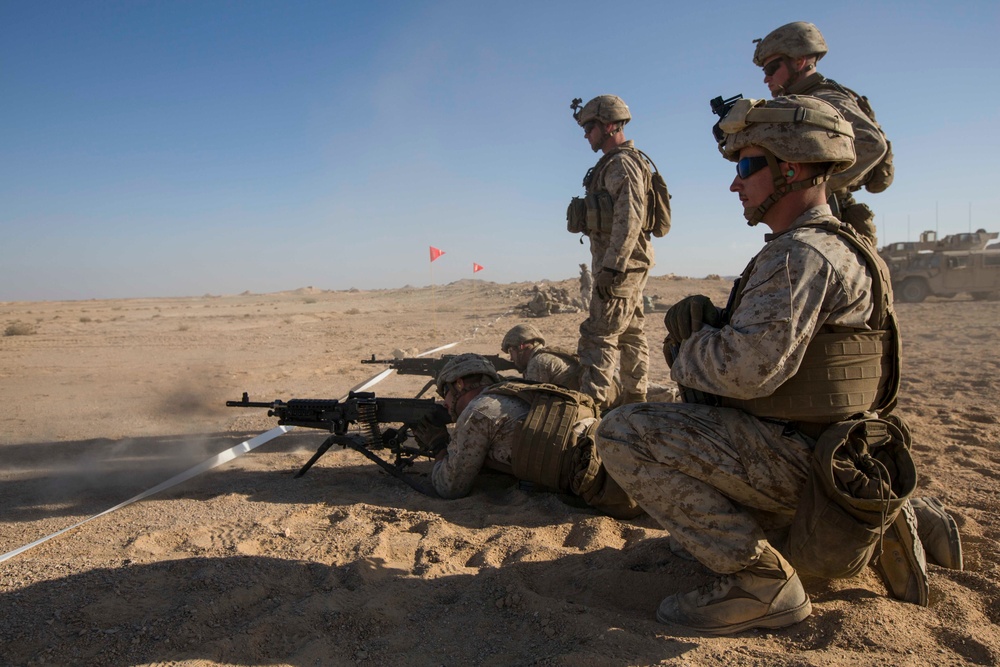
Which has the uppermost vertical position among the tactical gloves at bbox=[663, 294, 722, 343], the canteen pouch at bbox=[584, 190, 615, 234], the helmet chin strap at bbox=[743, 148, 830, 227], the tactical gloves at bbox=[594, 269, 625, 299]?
the canteen pouch at bbox=[584, 190, 615, 234]

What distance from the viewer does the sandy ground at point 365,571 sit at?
2.24m

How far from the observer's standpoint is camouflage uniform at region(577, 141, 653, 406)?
17.1 ft

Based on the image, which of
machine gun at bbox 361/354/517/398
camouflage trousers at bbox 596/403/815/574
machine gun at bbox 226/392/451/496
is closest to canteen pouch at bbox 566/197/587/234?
machine gun at bbox 361/354/517/398

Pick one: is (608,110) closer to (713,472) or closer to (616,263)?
(616,263)

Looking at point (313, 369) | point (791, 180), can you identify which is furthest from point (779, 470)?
point (313, 369)

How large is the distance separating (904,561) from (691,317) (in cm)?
124

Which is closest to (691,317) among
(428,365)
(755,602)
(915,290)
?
(755,602)

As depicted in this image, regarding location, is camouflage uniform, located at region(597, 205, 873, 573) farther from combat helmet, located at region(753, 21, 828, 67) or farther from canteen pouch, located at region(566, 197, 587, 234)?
canteen pouch, located at region(566, 197, 587, 234)

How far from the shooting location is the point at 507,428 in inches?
151

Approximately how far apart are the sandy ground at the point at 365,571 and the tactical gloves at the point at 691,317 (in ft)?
3.65

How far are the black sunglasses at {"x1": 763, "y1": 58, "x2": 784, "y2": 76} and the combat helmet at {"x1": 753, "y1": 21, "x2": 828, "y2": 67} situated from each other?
0.05 m

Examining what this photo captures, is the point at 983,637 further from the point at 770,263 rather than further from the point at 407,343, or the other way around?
the point at 407,343

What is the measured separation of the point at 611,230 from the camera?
532 centimetres

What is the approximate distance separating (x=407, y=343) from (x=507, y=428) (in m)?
10.2
